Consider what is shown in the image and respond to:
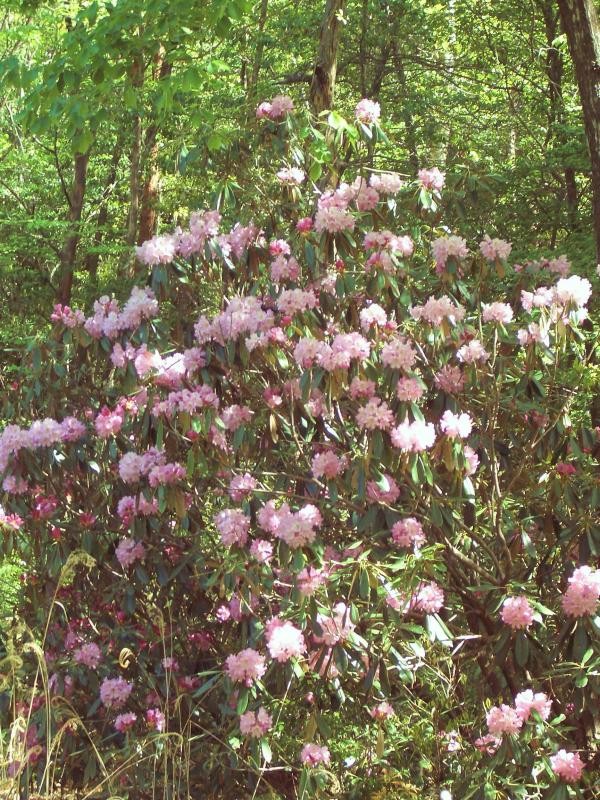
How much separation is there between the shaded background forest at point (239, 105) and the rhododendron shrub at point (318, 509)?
3.81 feet

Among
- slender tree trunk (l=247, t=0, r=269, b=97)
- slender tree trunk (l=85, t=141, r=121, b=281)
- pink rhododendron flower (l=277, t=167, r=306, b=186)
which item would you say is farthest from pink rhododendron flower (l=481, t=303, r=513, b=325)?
slender tree trunk (l=85, t=141, r=121, b=281)

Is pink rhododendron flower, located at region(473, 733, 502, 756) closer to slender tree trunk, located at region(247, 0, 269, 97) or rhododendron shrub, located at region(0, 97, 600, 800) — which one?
rhododendron shrub, located at region(0, 97, 600, 800)

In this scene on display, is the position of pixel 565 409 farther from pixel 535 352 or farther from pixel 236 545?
pixel 236 545

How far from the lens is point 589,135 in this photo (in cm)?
382

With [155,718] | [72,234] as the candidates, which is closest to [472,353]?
[155,718]

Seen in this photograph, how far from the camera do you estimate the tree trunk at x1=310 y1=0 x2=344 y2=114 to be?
4.84 metres

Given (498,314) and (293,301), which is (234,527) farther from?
(498,314)

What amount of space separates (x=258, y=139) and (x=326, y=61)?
1198 mm

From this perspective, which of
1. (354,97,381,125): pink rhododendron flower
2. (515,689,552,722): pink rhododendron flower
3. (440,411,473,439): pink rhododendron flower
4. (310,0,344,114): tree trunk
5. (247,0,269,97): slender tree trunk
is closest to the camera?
(515,689,552,722): pink rhododendron flower

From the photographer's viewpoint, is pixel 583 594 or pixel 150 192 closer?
pixel 583 594

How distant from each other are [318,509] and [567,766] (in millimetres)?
1003

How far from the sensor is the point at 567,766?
263 centimetres

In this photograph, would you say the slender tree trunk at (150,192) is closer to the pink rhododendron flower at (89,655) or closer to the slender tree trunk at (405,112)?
the slender tree trunk at (405,112)

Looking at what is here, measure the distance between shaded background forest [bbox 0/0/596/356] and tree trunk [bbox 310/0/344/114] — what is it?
0.06ft
